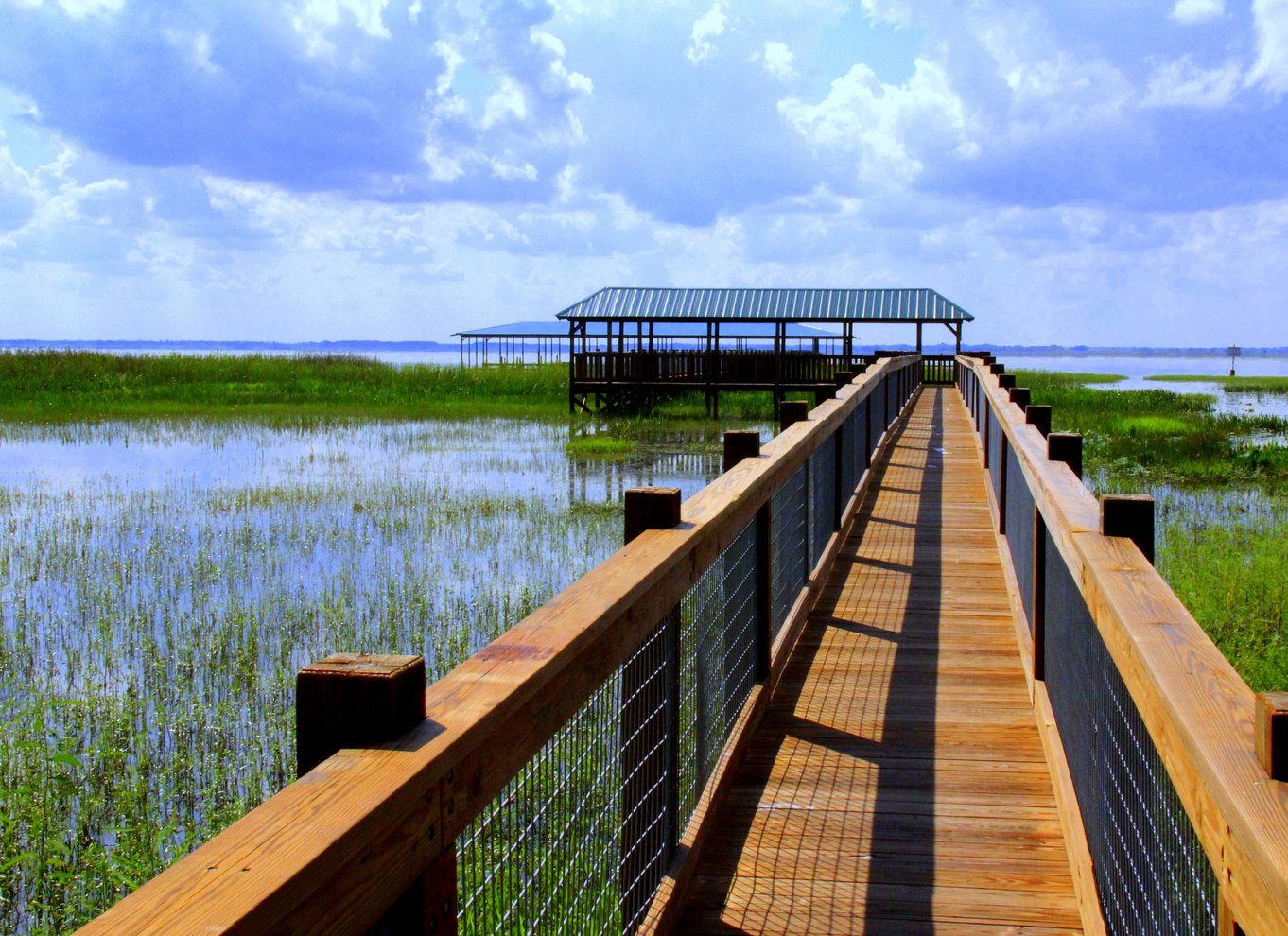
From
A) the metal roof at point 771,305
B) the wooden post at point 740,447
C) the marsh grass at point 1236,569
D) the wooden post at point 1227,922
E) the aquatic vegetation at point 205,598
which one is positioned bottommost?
the aquatic vegetation at point 205,598

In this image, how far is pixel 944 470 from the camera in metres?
12.7

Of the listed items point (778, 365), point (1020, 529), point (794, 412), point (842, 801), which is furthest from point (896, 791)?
point (778, 365)

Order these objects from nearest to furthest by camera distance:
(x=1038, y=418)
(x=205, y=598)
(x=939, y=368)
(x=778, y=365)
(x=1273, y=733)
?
(x=1273, y=733) → (x=1038, y=418) → (x=205, y=598) → (x=778, y=365) → (x=939, y=368)

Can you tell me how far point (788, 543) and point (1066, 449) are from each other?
1.76 m

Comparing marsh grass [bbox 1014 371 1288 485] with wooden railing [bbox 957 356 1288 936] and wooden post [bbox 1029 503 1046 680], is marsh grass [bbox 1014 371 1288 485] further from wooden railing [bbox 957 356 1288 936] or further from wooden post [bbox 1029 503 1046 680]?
wooden railing [bbox 957 356 1288 936]

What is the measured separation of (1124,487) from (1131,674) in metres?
16.7

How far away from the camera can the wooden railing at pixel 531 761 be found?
3.96ft

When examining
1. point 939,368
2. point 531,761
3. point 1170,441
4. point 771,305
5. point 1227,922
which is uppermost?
point 771,305

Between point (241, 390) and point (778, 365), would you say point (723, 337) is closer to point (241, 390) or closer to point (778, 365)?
point (778, 365)

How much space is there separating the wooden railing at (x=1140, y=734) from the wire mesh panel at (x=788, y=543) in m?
1.06

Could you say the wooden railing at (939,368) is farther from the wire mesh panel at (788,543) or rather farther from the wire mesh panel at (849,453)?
the wire mesh panel at (788,543)

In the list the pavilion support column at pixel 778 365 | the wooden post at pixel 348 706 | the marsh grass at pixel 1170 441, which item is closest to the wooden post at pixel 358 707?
the wooden post at pixel 348 706

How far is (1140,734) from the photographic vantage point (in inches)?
110

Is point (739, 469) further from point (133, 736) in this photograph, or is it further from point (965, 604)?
point (133, 736)
